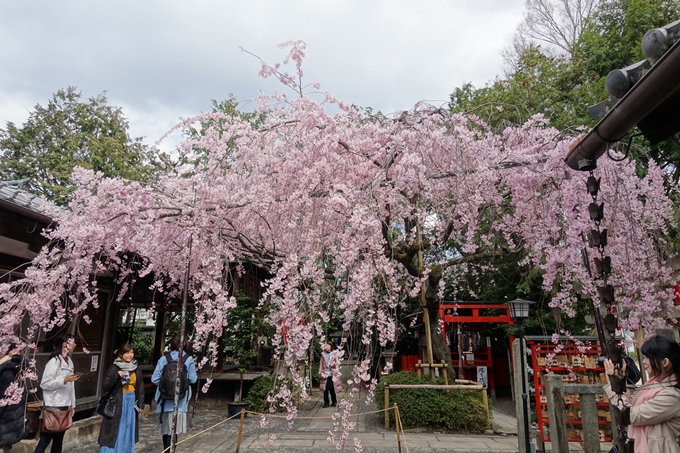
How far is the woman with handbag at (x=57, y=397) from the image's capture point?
4.90m

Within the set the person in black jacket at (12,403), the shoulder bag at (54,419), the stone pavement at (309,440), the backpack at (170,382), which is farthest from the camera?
the stone pavement at (309,440)

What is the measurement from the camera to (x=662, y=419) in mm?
2736

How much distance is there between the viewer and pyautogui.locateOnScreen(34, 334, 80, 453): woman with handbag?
4.90 m

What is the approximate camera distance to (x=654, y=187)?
4.65 m

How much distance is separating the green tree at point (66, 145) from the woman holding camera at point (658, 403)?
667 inches

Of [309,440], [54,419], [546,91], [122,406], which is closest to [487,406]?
[309,440]

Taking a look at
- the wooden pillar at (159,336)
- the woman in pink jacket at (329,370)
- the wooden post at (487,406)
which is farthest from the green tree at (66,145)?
the wooden post at (487,406)

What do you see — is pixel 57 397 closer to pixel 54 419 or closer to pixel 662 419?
pixel 54 419

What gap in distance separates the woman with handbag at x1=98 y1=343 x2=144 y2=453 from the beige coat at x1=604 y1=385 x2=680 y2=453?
5424 millimetres

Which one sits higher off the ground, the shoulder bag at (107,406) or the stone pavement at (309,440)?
the shoulder bag at (107,406)

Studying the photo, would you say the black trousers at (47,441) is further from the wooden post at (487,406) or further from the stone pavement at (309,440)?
the wooden post at (487,406)

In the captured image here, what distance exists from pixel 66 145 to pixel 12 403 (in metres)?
16.6

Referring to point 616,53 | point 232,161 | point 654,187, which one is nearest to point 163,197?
point 232,161

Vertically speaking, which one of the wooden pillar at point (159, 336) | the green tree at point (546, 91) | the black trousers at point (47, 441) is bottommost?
the black trousers at point (47, 441)
